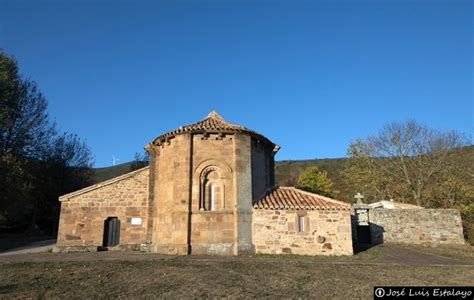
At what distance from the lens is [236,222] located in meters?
15.6

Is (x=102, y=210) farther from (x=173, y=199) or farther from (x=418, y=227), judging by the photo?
(x=418, y=227)

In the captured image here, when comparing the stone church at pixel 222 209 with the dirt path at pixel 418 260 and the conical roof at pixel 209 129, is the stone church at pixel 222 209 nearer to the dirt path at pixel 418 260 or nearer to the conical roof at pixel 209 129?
the conical roof at pixel 209 129

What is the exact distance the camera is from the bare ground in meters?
7.85

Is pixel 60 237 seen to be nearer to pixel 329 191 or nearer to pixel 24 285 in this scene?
pixel 24 285

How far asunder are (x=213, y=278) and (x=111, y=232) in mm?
11648

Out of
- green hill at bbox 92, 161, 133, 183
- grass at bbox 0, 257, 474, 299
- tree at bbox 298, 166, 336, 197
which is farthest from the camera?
green hill at bbox 92, 161, 133, 183

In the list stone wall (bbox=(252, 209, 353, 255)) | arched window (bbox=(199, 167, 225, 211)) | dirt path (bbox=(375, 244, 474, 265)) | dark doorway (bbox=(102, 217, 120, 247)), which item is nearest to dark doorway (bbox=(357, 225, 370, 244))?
dirt path (bbox=(375, 244, 474, 265))

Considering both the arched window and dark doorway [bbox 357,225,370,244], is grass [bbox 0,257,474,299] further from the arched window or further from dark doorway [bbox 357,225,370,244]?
dark doorway [bbox 357,225,370,244]

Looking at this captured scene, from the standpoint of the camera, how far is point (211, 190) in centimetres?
1623

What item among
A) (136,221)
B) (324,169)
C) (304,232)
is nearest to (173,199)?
(136,221)

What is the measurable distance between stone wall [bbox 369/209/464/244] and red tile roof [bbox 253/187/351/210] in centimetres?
1050

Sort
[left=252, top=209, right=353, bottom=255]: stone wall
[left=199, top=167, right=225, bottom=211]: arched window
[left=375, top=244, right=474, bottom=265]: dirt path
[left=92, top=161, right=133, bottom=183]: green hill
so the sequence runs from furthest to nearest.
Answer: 1. [left=92, top=161, right=133, bottom=183]: green hill
2. [left=199, top=167, right=225, bottom=211]: arched window
3. [left=252, top=209, right=353, bottom=255]: stone wall
4. [left=375, top=244, right=474, bottom=265]: dirt path

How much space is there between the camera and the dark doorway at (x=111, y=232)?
1898 cm

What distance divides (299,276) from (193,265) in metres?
3.79
